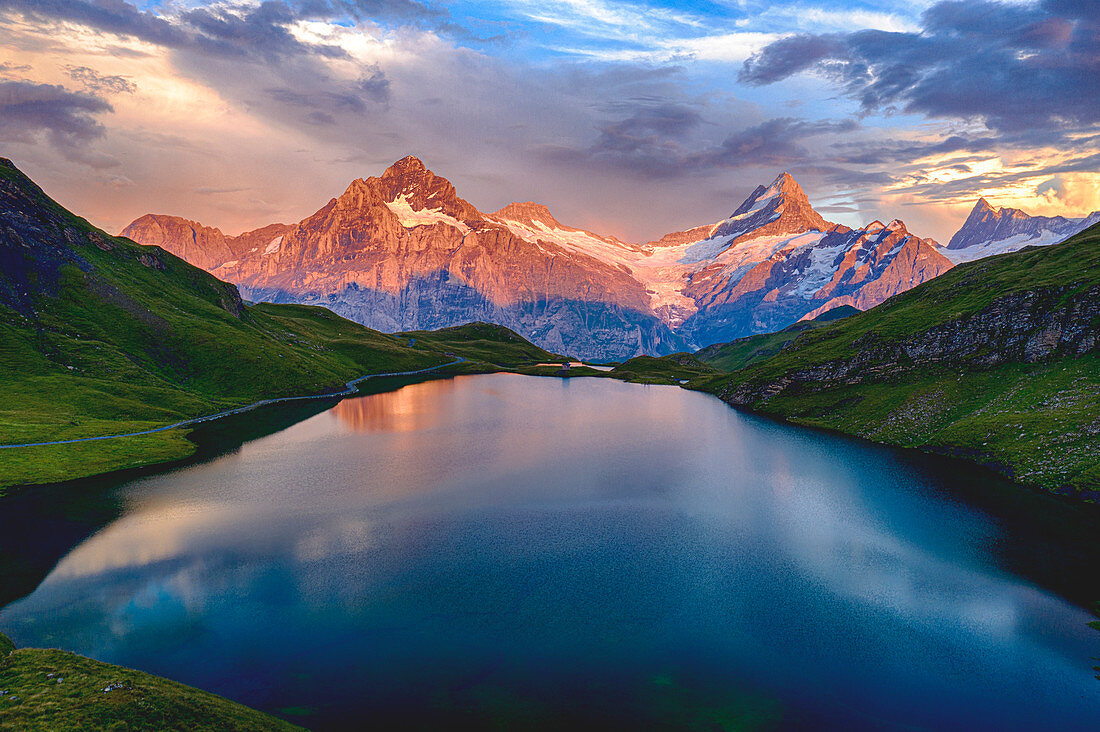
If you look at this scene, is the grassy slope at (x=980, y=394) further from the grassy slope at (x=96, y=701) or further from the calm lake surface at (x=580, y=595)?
the grassy slope at (x=96, y=701)

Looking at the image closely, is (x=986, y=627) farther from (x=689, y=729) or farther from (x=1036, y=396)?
(x=1036, y=396)

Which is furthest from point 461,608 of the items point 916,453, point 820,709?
point 916,453

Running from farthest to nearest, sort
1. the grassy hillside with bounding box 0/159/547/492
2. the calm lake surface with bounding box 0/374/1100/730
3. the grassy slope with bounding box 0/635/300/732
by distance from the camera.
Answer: the grassy hillside with bounding box 0/159/547/492 < the calm lake surface with bounding box 0/374/1100/730 < the grassy slope with bounding box 0/635/300/732

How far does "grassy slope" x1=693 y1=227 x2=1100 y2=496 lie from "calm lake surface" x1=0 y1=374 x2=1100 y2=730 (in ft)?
35.9

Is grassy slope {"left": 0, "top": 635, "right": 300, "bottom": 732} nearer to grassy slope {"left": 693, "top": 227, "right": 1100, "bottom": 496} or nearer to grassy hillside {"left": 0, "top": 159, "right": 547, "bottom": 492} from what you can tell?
grassy hillside {"left": 0, "top": 159, "right": 547, "bottom": 492}

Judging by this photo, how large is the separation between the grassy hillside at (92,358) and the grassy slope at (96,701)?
65783mm

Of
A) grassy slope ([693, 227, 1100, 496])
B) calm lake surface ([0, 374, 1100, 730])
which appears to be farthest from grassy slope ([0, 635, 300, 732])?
grassy slope ([693, 227, 1100, 496])

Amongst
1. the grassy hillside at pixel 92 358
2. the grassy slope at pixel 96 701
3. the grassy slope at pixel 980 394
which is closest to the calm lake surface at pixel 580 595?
the grassy slope at pixel 96 701

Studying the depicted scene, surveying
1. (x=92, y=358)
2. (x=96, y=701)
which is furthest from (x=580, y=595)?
(x=92, y=358)

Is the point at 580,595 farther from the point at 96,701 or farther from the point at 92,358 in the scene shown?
the point at 92,358

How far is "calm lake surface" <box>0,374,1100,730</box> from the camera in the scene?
36.4m

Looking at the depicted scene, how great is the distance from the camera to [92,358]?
458 ft

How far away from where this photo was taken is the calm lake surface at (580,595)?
119ft

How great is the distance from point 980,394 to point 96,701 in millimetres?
146042
